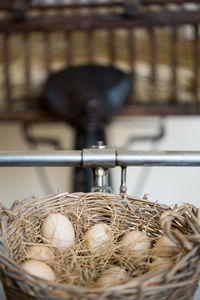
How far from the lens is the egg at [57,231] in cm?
69

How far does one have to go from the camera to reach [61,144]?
227 centimetres

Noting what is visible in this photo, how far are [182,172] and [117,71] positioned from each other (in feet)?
2.85

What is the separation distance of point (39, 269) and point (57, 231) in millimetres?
110

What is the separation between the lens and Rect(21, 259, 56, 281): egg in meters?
0.57

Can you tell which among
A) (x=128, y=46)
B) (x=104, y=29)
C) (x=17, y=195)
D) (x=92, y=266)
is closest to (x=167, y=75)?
(x=128, y=46)

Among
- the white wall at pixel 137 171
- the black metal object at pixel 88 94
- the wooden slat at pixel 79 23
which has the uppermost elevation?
the wooden slat at pixel 79 23

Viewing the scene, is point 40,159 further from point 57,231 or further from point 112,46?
point 112,46

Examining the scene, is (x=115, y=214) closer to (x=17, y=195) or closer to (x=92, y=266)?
(x=92, y=266)

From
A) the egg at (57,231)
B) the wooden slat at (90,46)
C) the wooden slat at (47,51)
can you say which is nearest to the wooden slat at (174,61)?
the wooden slat at (90,46)

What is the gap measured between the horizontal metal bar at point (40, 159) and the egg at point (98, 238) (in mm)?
127

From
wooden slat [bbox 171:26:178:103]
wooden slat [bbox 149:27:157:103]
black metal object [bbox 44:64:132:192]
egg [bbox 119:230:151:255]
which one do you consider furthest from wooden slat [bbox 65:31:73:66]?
egg [bbox 119:230:151:255]

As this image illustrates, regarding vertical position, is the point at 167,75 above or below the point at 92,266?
above

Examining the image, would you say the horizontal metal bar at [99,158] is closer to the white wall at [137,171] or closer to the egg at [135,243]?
the egg at [135,243]

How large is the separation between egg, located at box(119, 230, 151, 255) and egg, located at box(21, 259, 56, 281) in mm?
146
